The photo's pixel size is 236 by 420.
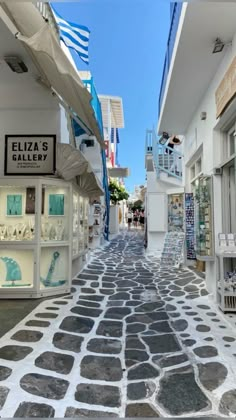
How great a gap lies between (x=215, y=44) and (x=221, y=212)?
2562mm

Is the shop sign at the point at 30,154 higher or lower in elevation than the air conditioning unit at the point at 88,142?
lower

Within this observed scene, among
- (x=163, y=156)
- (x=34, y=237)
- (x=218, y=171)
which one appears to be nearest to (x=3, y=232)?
(x=34, y=237)

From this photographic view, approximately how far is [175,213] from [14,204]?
6285 millimetres

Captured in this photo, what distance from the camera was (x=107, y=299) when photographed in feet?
15.9

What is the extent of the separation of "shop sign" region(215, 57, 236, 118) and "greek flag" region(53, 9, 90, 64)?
3385mm

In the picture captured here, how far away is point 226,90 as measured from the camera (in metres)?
3.96

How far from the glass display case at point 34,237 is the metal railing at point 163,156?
20.5 feet

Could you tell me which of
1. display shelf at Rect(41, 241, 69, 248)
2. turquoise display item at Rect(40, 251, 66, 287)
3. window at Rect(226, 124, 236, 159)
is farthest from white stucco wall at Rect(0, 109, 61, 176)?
window at Rect(226, 124, 236, 159)

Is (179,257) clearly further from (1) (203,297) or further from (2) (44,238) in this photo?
(2) (44,238)

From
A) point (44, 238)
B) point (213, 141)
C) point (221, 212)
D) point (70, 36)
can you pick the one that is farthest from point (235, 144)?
point (70, 36)

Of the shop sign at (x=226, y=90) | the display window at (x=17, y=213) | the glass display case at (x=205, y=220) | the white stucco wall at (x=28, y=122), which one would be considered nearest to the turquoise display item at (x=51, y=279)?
the display window at (x=17, y=213)

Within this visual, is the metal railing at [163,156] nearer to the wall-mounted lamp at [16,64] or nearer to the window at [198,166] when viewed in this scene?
the window at [198,166]

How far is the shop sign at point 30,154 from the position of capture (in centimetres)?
523

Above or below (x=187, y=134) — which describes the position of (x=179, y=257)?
below
